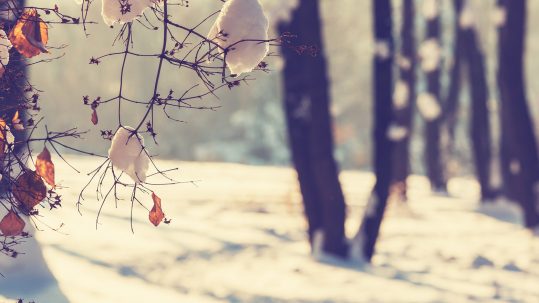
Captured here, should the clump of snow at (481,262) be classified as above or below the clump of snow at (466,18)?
below

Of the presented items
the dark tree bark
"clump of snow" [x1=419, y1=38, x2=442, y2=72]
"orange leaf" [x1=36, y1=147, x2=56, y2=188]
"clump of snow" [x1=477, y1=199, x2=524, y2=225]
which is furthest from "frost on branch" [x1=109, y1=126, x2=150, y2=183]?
the dark tree bark

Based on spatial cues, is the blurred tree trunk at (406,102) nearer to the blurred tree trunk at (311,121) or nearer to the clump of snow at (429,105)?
the clump of snow at (429,105)

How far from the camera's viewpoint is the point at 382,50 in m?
9.28

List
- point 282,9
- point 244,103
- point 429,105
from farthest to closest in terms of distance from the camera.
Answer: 1. point 244,103
2. point 429,105
3. point 282,9

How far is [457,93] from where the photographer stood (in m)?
22.2

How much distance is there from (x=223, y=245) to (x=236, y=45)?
7.77 meters

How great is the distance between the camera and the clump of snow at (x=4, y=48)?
3.35 metres

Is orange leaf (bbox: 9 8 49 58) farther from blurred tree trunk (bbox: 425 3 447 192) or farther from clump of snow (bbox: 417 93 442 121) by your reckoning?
clump of snow (bbox: 417 93 442 121)

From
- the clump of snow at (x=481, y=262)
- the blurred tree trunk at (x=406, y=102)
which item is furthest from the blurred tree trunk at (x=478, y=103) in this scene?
the clump of snow at (x=481, y=262)

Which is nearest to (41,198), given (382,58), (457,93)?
(382,58)

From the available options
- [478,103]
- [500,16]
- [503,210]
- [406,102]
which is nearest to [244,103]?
[478,103]

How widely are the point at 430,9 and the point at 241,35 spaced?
1581 cm

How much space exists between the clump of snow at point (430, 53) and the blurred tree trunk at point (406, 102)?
366mm

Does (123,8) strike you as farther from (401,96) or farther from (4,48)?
(401,96)
